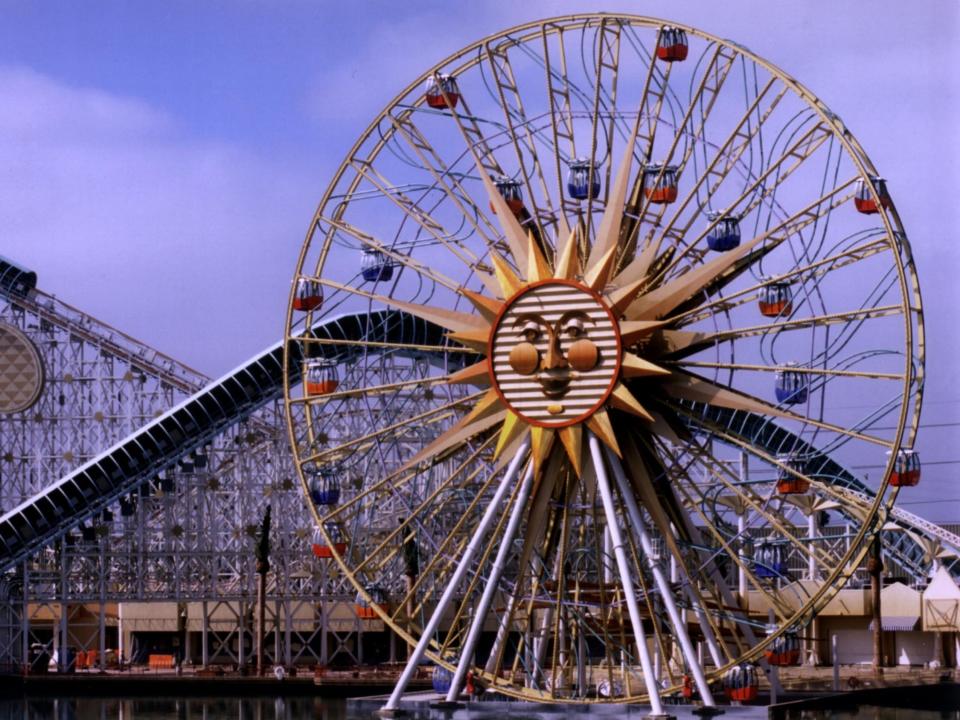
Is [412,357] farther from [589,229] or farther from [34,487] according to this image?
[589,229]

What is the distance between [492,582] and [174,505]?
119 ft

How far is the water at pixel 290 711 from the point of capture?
42.8m

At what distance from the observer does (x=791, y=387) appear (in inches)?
1699

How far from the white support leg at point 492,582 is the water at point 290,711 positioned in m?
0.74

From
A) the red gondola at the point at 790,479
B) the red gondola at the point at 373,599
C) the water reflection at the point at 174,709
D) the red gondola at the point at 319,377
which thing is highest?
the red gondola at the point at 319,377

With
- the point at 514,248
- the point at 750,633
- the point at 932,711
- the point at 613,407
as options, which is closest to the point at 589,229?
the point at 514,248

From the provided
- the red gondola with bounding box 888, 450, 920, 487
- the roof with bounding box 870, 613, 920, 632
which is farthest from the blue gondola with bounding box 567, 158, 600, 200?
the roof with bounding box 870, 613, 920, 632

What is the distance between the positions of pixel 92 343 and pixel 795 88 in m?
43.7

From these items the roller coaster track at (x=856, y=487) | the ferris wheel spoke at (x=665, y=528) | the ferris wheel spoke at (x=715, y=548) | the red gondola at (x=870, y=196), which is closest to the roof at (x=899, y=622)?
the roller coaster track at (x=856, y=487)

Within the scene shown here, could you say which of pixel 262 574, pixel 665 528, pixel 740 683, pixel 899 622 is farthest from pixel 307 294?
pixel 899 622

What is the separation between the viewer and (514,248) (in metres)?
45.0

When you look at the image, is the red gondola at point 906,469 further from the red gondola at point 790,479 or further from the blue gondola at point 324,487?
the blue gondola at point 324,487

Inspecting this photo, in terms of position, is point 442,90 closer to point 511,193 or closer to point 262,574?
point 511,193

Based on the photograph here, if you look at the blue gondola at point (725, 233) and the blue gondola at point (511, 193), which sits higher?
the blue gondola at point (511, 193)
